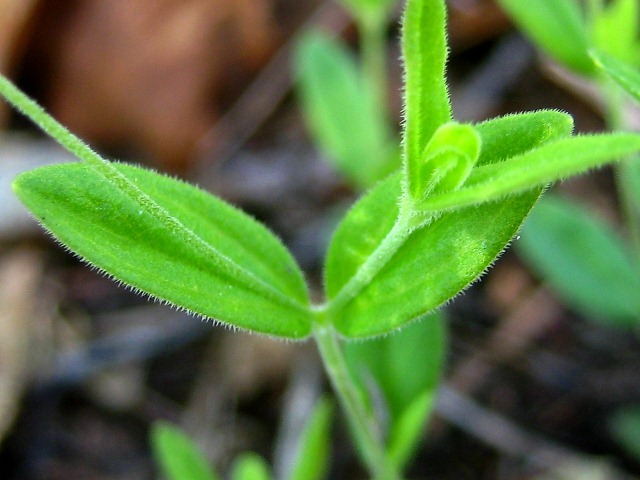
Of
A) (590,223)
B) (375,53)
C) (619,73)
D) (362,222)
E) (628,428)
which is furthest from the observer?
(375,53)

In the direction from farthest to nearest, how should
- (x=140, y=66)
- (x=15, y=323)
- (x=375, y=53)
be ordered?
(x=140, y=66) → (x=375, y=53) → (x=15, y=323)

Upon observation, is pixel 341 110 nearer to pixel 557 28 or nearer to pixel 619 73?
pixel 557 28

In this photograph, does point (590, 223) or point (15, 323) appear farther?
point (15, 323)

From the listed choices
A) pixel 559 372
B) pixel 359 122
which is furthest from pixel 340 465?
pixel 359 122

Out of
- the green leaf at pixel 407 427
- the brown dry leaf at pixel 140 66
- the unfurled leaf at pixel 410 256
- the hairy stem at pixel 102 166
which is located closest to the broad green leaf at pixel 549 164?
the unfurled leaf at pixel 410 256

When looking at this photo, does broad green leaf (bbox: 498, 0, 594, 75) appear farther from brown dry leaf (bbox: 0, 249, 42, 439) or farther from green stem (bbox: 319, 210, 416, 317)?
brown dry leaf (bbox: 0, 249, 42, 439)

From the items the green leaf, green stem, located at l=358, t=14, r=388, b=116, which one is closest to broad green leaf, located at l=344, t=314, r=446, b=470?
the green leaf

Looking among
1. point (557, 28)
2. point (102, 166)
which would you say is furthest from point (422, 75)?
point (557, 28)

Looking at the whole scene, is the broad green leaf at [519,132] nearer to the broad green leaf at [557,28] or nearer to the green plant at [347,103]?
the broad green leaf at [557,28]

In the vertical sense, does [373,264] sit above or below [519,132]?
below
